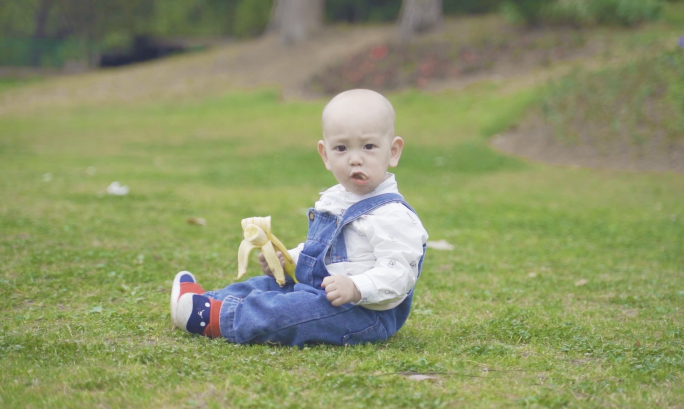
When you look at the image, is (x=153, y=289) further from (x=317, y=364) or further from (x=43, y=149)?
(x=43, y=149)

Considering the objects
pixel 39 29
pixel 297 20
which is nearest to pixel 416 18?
pixel 297 20

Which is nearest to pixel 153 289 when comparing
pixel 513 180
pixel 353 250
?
pixel 353 250

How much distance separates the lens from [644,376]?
2953 millimetres

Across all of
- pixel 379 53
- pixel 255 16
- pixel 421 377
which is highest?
pixel 255 16

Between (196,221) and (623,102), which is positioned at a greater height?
(623,102)

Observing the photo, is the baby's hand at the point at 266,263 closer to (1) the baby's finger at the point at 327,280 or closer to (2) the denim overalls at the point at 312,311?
(2) the denim overalls at the point at 312,311

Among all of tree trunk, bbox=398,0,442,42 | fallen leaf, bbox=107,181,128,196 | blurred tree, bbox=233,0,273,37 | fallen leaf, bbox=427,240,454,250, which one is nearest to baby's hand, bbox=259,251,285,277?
fallen leaf, bbox=427,240,454,250

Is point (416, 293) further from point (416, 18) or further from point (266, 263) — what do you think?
point (416, 18)

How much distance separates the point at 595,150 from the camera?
12125 mm

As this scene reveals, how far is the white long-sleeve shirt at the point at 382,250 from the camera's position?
3.24 m

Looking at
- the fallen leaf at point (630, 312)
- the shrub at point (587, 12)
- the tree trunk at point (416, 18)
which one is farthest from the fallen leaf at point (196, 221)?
the tree trunk at point (416, 18)

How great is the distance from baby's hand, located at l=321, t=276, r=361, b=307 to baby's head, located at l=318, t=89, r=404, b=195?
0.49m

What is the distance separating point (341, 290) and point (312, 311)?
0.21m

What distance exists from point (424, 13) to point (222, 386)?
66.0 feet
